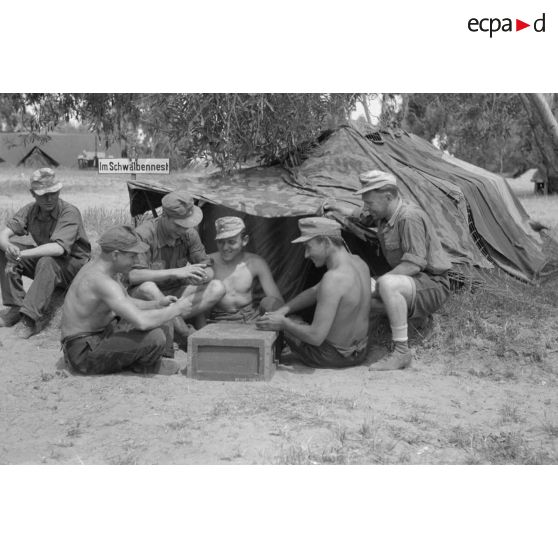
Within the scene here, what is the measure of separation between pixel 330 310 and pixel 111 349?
161cm

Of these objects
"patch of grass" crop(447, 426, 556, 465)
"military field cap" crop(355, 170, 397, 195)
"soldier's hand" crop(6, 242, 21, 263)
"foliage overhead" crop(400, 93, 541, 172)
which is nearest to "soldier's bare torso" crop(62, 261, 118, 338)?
"soldier's hand" crop(6, 242, 21, 263)

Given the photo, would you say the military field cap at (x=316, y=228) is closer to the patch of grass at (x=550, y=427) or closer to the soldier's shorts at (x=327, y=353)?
the soldier's shorts at (x=327, y=353)

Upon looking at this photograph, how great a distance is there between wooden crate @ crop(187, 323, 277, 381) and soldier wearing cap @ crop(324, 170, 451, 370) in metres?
0.95

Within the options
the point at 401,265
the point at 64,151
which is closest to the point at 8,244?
the point at 401,265

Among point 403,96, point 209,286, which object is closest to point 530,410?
point 209,286

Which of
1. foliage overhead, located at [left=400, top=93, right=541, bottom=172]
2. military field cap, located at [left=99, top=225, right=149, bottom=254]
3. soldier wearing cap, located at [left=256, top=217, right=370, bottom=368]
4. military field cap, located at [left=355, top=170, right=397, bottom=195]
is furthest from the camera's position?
foliage overhead, located at [left=400, top=93, right=541, bottom=172]

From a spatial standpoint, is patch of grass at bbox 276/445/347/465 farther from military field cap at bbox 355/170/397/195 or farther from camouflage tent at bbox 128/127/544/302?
camouflage tent at bbox 128/127/544/302

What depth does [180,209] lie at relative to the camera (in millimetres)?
6469

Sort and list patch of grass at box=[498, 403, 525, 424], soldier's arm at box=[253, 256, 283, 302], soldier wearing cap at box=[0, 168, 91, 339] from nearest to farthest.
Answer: patch of grass at box=[498, 403, 525, 424]
soldier's arm at box=[253, 256, 283, 302]
soldier wearing cap at box=[0, 168, 91, 339]

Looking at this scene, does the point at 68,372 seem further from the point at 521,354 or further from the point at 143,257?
the point at 521,354

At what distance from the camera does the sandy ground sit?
4359mm

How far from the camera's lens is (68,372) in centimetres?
591

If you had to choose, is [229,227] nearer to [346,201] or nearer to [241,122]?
[346,201]

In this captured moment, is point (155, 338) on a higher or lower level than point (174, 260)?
lower
